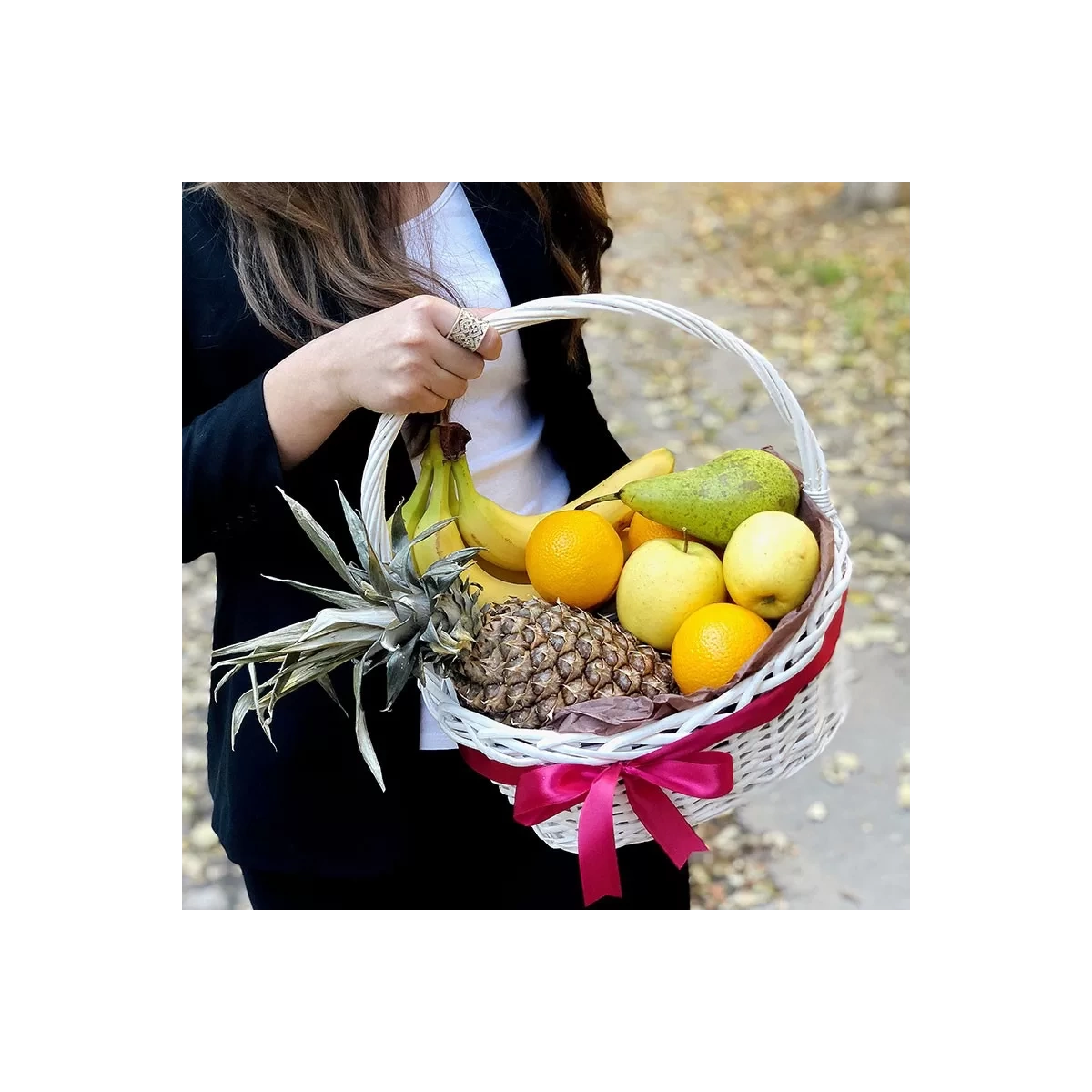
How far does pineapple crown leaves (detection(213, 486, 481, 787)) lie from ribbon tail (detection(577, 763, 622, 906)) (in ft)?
0.74

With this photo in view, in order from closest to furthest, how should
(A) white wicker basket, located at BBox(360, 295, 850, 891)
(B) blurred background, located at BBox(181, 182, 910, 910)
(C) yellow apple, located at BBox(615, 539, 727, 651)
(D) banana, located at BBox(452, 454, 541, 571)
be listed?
(A) white wicker basket, located at BBox(360, 295, 850, 891) < (C) yellow apple, located at BBox(615, 539, 727, 651) < (D) banana, located at BBox(452, 454, 541, 571) < (B) blurred background, located at BBox(181, 182, 910, 910)

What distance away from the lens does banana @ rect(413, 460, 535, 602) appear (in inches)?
52.8

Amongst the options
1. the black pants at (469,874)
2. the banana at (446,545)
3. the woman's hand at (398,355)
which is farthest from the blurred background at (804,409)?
the woman's hand at (398,355)

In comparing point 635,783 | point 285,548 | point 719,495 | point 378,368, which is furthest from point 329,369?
point 635,783

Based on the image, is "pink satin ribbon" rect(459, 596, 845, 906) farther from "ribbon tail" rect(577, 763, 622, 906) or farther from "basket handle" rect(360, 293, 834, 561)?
"basket handle" rect(360, 293, 834, 561)

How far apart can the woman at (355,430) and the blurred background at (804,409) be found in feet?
3.03

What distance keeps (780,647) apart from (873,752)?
5.50 feet

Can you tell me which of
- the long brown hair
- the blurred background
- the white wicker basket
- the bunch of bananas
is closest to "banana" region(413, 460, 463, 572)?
the bunch of bananas

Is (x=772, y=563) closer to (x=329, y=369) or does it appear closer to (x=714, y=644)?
(x=714, y=644)

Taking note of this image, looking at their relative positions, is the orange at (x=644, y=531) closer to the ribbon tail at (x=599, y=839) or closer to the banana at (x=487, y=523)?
the banana at (x=487, y=523)

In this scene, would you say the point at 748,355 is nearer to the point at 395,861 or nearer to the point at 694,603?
the point at 694,603

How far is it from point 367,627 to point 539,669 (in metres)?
0.21

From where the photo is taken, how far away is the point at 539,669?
1.20 metres

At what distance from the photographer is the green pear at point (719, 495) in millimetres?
1297
